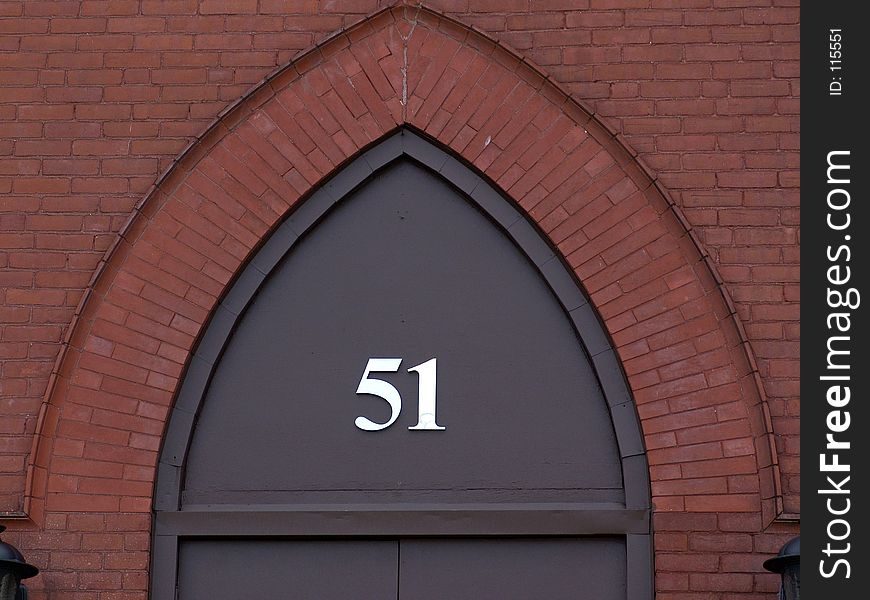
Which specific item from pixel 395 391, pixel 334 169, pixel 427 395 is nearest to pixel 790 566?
pixel 427 395

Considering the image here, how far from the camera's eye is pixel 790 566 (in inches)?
226

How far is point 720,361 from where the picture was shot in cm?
645

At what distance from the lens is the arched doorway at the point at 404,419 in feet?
21.2

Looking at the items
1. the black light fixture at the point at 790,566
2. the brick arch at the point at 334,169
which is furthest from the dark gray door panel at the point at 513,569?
the black light fixture at the point at 790,566

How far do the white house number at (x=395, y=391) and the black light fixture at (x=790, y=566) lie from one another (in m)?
1.72

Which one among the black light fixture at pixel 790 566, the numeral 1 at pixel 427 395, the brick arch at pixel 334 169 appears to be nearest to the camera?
the black light fixture at pixel 790 566

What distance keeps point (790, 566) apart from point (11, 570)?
130 inches

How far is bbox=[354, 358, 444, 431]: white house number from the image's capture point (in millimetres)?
6625

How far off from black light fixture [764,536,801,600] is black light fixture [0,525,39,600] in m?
3.19

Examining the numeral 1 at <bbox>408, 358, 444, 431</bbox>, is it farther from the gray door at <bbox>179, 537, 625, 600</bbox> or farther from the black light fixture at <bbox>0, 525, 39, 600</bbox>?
the black light fixture at <bbox>0, 525, 39, 600</bbox>

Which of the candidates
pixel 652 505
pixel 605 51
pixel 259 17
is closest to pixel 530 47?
pixel 605 51

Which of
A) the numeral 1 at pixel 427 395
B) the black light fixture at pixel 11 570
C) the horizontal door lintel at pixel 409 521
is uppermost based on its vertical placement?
the numeral 1 at pixel 427 395

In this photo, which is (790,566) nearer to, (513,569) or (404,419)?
(513,569)

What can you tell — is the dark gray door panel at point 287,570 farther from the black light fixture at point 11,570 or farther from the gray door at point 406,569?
the black light fixture at point 11,570
